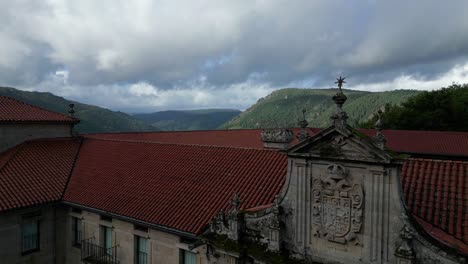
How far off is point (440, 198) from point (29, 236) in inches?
841

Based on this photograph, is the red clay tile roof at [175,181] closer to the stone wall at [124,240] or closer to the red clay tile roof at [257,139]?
the stone wall at [124,240]

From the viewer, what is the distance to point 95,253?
65.4ft

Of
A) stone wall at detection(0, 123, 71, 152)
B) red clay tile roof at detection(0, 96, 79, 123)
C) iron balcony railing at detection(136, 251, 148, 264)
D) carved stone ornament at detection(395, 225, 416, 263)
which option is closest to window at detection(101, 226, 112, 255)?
iron balcony railing at detection(136, 251, 148, 264)

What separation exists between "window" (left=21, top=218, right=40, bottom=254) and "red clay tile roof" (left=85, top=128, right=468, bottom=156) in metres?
15.7

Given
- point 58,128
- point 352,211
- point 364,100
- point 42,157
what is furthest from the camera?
point 364,100

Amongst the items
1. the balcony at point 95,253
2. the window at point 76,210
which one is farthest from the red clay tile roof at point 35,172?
the balcony at point 95,253

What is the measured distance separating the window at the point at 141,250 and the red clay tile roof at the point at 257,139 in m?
17.1

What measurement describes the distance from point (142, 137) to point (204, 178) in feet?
73.6

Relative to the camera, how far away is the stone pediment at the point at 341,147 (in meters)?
10.5

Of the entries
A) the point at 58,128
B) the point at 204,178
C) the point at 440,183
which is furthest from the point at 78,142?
the point at 440,183

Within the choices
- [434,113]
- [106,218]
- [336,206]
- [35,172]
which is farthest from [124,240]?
[434,113]

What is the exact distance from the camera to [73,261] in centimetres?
2150

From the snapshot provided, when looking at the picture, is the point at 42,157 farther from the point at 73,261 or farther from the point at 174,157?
the point at 174,157

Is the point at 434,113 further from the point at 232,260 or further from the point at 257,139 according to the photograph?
the point at 232,260
